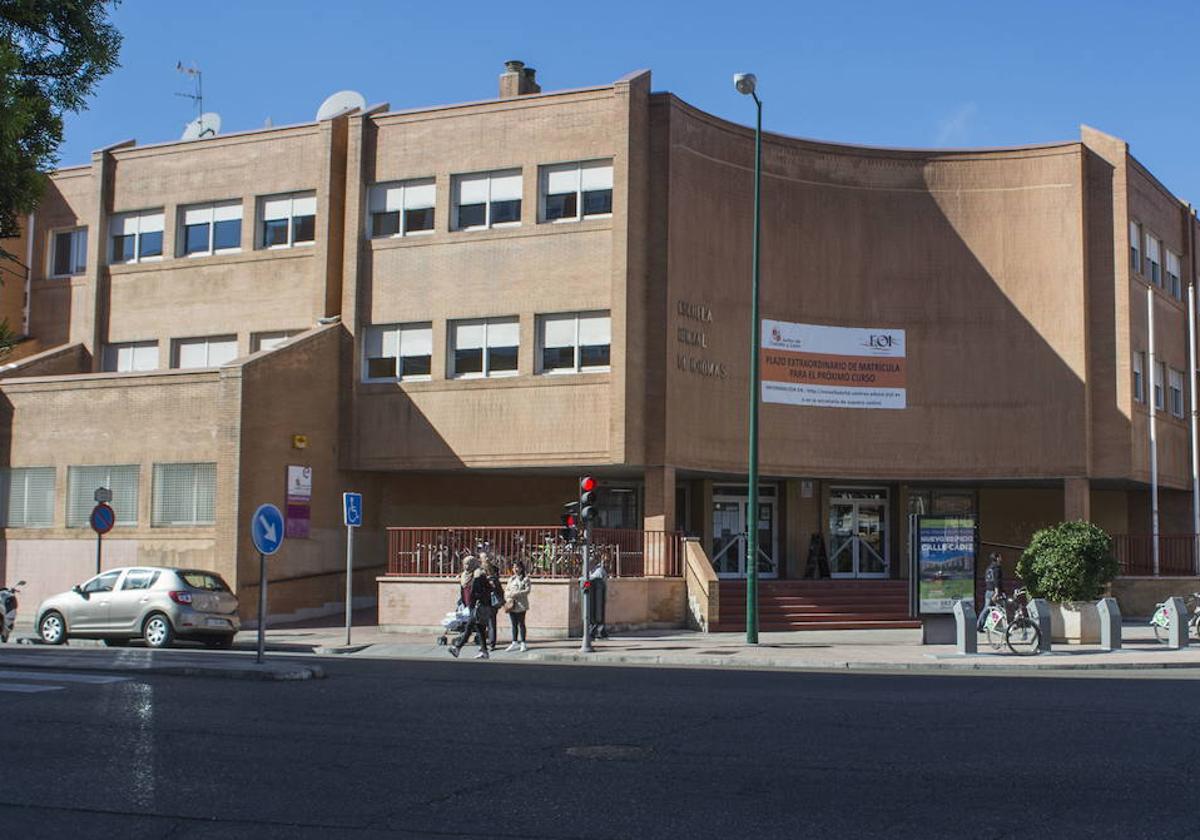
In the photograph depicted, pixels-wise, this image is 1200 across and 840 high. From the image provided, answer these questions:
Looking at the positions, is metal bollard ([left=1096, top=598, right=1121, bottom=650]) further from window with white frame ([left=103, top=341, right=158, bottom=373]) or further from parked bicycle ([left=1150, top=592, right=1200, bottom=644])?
window with white frame ([left=103, top=341, right=158, bottom=373])

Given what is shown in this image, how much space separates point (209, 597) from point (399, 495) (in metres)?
9.60

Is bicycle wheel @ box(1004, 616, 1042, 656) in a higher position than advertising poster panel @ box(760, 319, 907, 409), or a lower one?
lower

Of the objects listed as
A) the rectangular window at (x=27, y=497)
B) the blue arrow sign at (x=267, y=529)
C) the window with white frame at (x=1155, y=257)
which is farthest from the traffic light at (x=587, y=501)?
the window with white frame at (x=1155, y=257)

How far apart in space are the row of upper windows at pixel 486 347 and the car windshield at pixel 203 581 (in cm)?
827

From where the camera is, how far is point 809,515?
34.8m

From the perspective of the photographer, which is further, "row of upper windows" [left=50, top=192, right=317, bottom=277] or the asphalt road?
"row of upper windows" [left=50, top=192, right=317, bottom=277]

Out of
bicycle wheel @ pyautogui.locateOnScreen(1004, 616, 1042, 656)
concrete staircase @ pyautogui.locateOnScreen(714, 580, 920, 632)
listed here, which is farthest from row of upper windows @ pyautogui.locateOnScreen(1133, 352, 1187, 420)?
bicycle wheel @ pyautogui.locateOnScreen(1004, 616, 1042, 656)

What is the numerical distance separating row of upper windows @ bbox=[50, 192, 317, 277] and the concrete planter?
19333 millimetres

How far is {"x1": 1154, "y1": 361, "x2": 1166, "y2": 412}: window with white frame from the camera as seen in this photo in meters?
35.4

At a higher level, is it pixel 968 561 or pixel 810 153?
pixel 810 153

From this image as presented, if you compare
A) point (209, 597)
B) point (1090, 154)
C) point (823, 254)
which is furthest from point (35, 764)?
point (1090, 154)

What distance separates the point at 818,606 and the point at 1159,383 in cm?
1306

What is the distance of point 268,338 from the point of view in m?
33.2

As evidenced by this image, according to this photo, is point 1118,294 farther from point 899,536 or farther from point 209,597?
point 209,597
